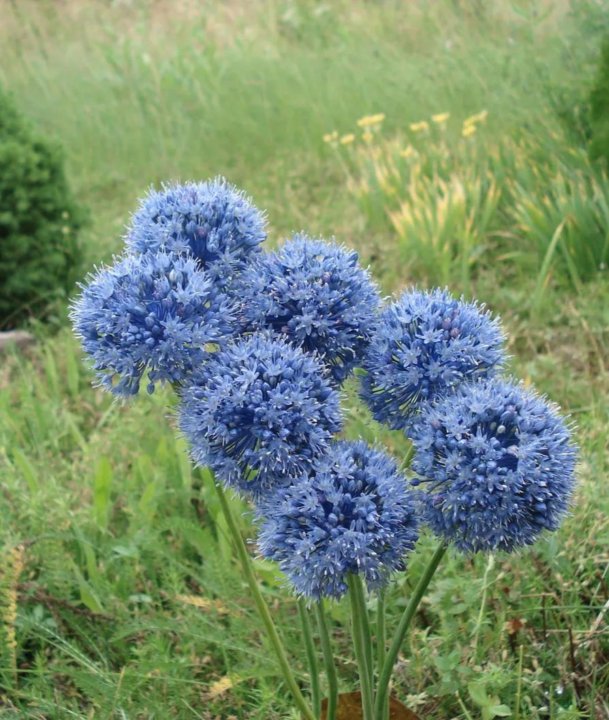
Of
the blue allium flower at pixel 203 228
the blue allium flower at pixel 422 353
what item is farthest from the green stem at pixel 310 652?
the blue allium flower at pixel 203 228

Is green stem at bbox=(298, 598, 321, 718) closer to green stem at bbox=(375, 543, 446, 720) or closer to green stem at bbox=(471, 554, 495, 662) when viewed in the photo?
green stem at bbox=(375, 543, 446, 720)

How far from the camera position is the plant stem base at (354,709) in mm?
1789

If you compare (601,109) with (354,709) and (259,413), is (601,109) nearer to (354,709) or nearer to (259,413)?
(354,709)

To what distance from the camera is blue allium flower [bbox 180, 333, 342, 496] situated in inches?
50.8

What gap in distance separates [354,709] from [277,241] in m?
1.93

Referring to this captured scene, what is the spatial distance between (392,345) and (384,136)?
477cm

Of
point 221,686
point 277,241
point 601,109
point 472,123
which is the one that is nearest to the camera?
point 221,686

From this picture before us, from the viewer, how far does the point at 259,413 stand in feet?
4.21

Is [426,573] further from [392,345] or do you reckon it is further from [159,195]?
[159,195]

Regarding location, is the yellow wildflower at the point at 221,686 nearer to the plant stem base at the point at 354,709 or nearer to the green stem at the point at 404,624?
the plant stem base at the point at 354,709

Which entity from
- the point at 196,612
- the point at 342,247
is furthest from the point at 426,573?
the point at 196,612

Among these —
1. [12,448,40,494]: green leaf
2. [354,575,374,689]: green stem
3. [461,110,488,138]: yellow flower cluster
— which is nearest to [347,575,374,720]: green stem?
[354,575,374,689]: green stem

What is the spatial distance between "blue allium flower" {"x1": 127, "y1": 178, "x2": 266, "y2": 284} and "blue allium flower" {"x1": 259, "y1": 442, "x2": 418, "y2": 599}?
0.39 m

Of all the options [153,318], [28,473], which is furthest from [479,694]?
[28,473]
